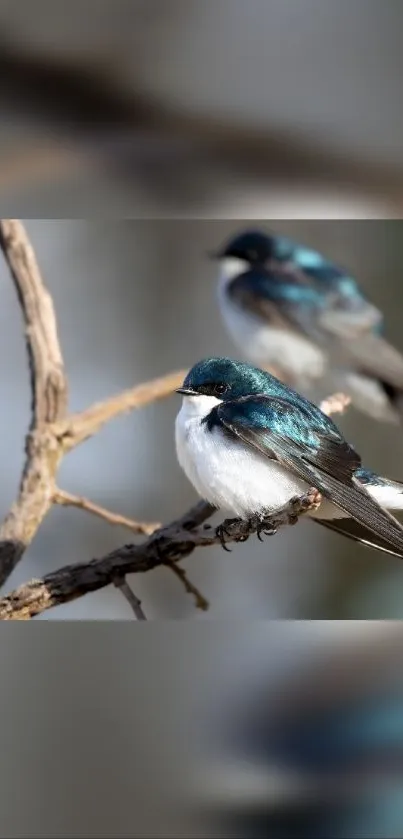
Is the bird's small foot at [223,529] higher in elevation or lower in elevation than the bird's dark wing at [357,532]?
higher

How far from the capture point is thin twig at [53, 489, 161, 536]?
6.07 ft

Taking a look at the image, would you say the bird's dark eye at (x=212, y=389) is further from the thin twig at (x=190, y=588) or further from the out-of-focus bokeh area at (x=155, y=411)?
the thin twig at (x=190, y=588)

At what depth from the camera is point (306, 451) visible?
5.67 feet

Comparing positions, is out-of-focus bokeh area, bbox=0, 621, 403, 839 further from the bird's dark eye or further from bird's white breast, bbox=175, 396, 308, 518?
the bird's dark eye

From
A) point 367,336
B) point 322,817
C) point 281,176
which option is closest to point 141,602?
point 322,817

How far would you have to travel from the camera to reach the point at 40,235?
1.90 m

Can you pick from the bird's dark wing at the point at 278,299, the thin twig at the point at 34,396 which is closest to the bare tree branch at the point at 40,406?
the thin twig at the point at 34,396

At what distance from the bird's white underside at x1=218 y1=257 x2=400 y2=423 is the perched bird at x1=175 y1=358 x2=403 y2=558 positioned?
0.13 metres

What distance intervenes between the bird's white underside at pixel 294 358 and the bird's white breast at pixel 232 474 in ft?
0.66

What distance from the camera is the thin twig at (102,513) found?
1.85m

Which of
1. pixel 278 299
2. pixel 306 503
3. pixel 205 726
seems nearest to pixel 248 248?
pixel 278 299

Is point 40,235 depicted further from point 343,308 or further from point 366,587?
point 366,587

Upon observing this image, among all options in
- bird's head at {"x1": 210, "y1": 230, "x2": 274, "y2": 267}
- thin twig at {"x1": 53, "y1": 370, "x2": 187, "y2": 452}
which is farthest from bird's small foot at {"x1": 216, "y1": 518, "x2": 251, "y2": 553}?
bird's head at {"x1": 210, "y1": 230, "x2": 274, "y2": 267}

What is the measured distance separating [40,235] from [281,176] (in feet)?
1.35
